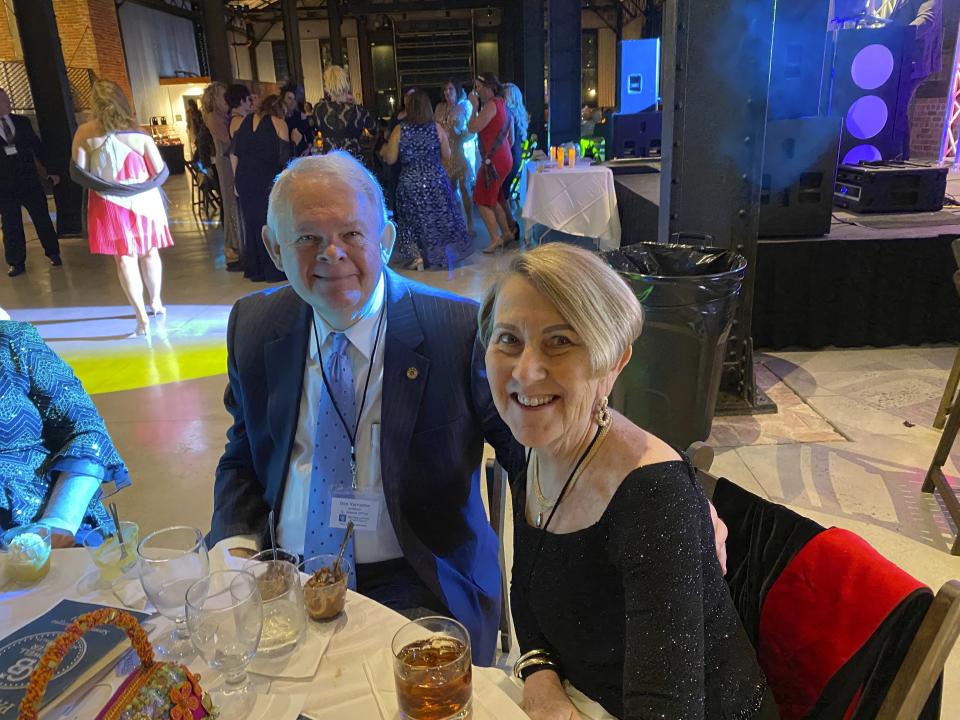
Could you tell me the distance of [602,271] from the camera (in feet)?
3.63

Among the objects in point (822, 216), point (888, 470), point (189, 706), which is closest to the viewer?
point (189, 706)

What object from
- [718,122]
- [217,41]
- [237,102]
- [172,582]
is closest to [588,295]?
[172,582]

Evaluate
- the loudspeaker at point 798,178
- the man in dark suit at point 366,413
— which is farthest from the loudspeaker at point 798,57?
the man in dark suit at point 366,413

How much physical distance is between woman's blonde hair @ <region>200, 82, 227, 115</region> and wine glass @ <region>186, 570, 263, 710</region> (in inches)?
273

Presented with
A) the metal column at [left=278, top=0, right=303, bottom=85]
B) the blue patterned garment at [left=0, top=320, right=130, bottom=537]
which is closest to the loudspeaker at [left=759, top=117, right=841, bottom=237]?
the blue patterned garment at [left=0, top=320, right=130, bottom=537]

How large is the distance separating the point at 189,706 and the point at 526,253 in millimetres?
799

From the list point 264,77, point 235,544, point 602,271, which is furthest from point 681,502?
point 264,77

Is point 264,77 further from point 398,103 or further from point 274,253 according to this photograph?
point 274,253

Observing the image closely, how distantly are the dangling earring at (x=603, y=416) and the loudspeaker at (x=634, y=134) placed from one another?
8.77 m

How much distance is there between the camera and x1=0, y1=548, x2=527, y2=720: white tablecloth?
0.94 metres

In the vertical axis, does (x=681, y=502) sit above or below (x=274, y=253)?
below

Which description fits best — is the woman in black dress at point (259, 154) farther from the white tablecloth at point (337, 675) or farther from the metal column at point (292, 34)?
the metal column at point (292, 34)

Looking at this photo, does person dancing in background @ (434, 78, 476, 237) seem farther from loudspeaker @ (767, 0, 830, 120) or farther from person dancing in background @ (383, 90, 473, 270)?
loudspeaker @ (767, 0, 830, 120)

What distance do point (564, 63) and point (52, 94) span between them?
7676mm
